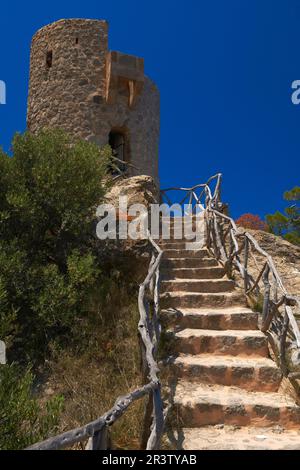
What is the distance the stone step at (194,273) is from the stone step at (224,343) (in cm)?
179

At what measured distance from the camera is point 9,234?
5.97 m

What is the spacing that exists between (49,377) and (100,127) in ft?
29.3

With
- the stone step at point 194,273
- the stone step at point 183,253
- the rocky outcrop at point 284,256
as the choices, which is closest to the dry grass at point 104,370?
the stone step at point 194,273

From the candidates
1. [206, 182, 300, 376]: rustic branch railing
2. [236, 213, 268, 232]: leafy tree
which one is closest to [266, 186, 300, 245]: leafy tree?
[236, 213, 268, 232]: leafy tree

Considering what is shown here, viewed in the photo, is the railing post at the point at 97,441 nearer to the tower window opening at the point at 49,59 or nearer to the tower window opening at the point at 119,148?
the tower window opening at the point at 119,148

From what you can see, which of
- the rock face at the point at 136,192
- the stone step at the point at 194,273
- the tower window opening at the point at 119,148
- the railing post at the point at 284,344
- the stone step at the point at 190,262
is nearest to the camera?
the railing post at the point at 284,344

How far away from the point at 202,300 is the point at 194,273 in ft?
2.99

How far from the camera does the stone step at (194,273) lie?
643 cm

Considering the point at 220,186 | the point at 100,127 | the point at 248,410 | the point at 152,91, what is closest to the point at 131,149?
the point at 100,127

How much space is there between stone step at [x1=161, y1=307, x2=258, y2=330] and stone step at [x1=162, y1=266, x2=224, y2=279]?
1.32 m

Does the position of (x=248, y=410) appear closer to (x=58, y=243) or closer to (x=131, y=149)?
(x=58, y=243)

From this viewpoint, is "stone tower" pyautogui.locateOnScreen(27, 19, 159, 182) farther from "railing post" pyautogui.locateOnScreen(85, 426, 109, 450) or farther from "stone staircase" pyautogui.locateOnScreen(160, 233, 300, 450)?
"railing post" pyautogui.locateOnScreen(85, 426, 109, 450)
